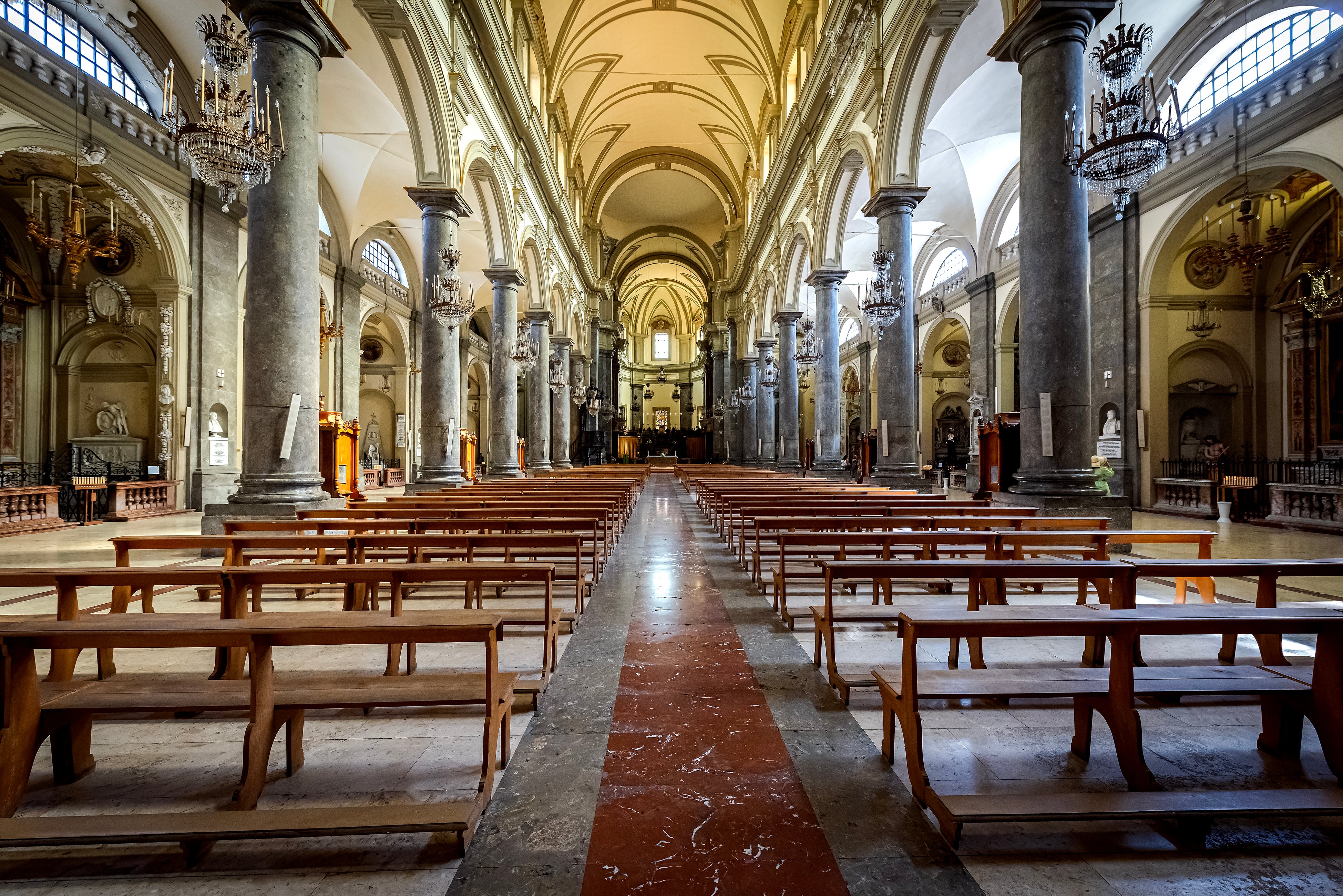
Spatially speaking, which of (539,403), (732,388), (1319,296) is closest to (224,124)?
(539,403)

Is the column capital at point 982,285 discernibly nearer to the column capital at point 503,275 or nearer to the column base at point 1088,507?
the column capital at point 503,275

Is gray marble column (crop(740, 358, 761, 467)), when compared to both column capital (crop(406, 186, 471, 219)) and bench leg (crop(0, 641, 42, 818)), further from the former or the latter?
bench leg (crop(0, 641, 42, 818))

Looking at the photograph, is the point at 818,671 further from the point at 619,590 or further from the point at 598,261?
the point at 598,261

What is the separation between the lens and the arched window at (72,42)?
10.0 m

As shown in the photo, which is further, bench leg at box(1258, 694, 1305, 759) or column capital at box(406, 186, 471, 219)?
column capital at box(406, 186, 471, 219)

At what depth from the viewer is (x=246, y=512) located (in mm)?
6297

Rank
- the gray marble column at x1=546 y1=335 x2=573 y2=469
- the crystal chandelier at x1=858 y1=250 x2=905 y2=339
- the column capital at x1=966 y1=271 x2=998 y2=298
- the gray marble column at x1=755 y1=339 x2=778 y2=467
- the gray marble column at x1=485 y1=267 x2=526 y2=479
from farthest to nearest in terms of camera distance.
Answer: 1. the gray marble column at x1=755 y1=339 x2=778 y2=467
2. the gray marble column at x1=546 y1=335 x2=573 y2=469
3. the column capital at x1=966 y1=271 x2=998 y2=298
4. the gray marble column at x1=485 y1=267 x2=526 y2=479
5. the crystal chandelier at x1=858 y1=250 x2=905 y2=339

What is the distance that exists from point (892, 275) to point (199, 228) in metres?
14.0

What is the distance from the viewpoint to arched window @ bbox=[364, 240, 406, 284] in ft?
68.5

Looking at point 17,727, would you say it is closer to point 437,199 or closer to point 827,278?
point 437,199

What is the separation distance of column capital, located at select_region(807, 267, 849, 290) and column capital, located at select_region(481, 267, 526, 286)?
762 centimetres

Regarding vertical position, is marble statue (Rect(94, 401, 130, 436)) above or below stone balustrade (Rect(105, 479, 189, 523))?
above

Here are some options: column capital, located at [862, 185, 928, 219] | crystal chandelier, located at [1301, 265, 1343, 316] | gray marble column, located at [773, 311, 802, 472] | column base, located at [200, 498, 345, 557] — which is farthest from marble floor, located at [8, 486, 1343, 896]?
gray marble column, located at [773, 311, 802, 472]

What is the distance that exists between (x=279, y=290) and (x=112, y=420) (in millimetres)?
11029
